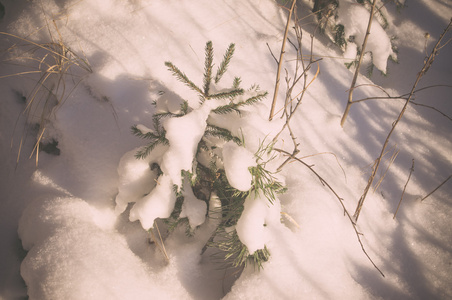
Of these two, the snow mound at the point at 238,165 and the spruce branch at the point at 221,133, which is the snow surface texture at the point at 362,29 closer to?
the spruce branch at the point at 221,133

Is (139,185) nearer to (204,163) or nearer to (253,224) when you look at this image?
(204,163)

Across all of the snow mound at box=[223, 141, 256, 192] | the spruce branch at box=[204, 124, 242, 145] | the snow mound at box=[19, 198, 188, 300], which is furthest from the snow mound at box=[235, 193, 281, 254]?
the snow mound at box=[19, 198, 188, 300]

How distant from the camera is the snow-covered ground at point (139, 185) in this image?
52.2 inches

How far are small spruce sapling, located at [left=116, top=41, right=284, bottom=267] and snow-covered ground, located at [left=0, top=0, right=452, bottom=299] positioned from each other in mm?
139

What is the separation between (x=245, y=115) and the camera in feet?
3.68

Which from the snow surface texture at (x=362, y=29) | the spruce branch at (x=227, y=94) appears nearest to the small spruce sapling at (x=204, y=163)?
the spruce branch at (x=227, y=94)

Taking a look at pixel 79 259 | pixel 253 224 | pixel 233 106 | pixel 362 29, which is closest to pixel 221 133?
pixel 233 106

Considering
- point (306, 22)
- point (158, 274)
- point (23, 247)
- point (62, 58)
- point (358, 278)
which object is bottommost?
point (23, 247)

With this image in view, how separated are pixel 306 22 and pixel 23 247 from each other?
8.91ft

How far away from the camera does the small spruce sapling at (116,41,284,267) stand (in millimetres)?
1010

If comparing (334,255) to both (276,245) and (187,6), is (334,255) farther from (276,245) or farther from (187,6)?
(187,6)

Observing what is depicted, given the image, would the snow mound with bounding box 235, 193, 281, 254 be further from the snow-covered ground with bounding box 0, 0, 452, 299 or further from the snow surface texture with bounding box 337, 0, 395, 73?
the snow surface texture with bounding box 337, 0, 395, 73

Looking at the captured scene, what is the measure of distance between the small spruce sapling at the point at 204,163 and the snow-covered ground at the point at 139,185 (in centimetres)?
14

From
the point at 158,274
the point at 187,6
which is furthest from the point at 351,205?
the point at 187,6
